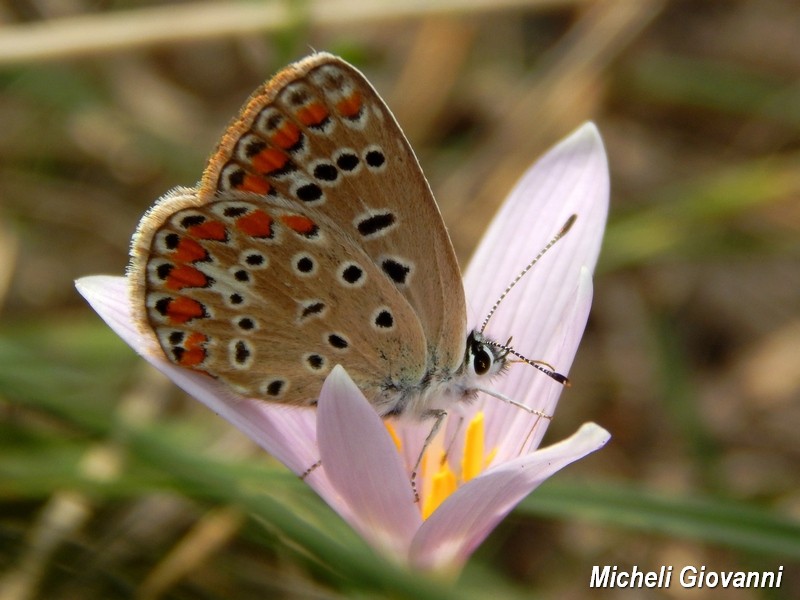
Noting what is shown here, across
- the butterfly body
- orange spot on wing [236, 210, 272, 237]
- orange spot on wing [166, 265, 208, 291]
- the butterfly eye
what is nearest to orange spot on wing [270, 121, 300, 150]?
the butterfly body

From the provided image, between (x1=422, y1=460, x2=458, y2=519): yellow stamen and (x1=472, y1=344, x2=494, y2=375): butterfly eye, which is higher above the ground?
(x1=472, y1=344, x2=494, y2=375): butterfly eye

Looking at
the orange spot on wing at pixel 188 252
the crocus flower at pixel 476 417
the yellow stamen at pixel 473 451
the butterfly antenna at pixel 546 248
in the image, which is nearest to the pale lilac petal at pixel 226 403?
the crocus flower at pixel 476 417

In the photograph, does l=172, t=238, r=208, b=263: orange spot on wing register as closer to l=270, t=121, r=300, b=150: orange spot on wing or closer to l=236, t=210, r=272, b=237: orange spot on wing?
l=236, t=210, r=272, b=237: orange spot on wing

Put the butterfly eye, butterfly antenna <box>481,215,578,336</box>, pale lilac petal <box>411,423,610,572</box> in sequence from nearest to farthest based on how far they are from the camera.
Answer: pale lilac petal <box>411,423,610,572</box> → the butterfly eye → butterfly antenna <box>481,215,578,336</box>

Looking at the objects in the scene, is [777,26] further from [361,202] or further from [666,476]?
[361,202]

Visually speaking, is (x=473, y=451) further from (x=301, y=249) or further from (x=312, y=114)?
(x=312, y=114)

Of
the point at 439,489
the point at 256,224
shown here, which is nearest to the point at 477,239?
the point at 439,489
